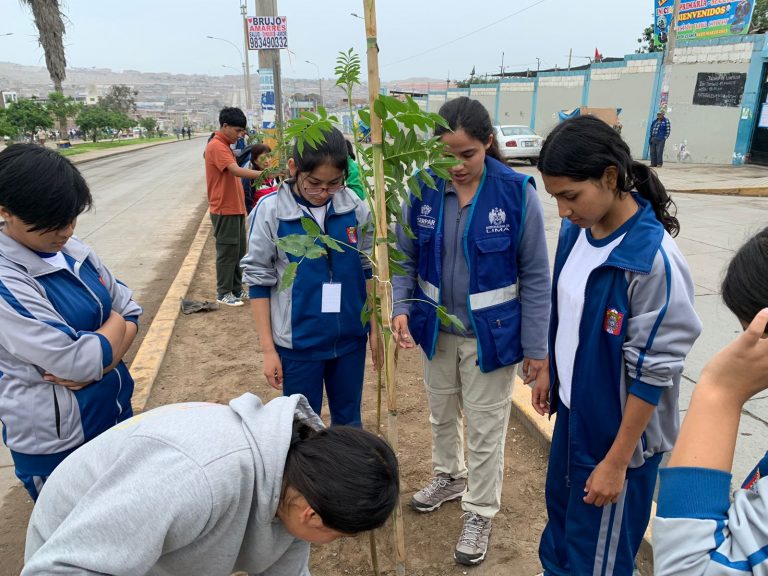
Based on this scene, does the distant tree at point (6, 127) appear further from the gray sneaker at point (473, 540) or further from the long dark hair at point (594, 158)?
the long dark hair at point (594, 158)

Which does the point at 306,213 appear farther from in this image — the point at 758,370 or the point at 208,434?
the point at 758,370

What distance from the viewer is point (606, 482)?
1643mm

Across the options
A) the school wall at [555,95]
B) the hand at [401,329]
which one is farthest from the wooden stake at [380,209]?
the school wall at [555,95]

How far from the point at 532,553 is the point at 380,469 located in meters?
1.47

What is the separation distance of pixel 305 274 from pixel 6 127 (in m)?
29.8

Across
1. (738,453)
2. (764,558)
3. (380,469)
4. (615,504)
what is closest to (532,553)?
A: (615,504)

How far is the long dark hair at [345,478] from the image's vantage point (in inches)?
46.6

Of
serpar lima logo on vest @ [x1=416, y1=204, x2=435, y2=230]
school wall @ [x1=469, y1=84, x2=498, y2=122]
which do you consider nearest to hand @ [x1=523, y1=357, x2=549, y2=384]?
serpar lima logo on vest @ [x1=416, y1=204, x2=435, y2=230]

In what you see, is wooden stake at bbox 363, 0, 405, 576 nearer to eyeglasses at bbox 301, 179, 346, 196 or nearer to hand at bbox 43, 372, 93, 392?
eyeglasses at bbox 301, 179, 346, 196

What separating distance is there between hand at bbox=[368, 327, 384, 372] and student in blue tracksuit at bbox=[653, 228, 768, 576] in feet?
3.58

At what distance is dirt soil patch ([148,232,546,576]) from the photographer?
2314 millimetres

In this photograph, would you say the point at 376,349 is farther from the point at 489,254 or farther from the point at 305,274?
the point at 489,254

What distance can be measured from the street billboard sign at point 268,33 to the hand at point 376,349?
21.2ft

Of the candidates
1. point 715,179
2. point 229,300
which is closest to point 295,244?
point 229,300
